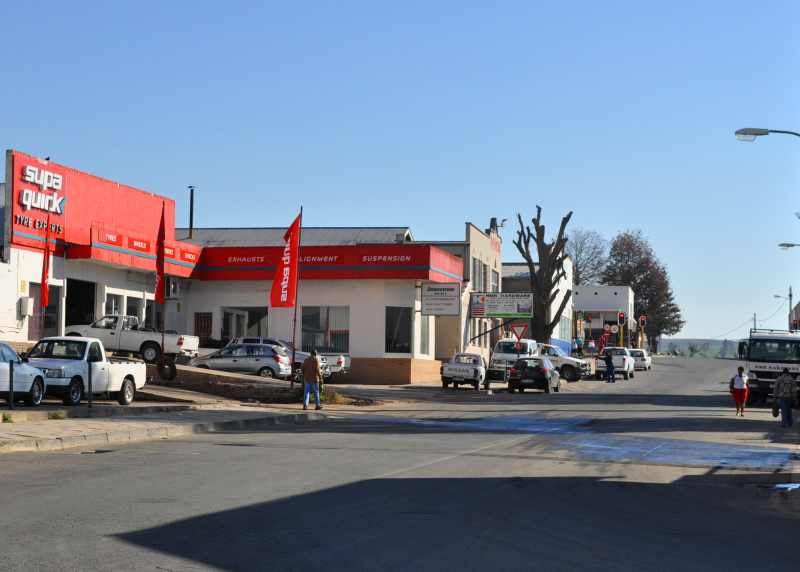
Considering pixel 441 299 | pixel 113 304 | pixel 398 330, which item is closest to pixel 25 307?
pixel 113 304

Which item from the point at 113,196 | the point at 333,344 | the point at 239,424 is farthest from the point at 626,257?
the point at 239,424

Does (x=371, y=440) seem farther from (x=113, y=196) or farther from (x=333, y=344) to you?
(x=333, y=344)

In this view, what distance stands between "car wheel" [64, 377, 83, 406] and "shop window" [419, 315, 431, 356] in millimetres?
26876

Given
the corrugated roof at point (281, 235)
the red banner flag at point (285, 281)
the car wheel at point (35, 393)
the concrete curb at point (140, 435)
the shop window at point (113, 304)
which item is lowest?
the concrete curb at point (140, 435)

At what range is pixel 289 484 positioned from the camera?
1373 centimetres

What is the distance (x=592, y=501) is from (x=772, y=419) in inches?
876

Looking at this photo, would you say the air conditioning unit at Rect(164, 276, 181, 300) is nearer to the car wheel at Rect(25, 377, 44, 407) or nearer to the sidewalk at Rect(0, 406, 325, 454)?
the sidewalk at Rect(0, 406, 325, 454)

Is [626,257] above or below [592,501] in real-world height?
above

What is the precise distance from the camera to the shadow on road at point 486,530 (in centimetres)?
888

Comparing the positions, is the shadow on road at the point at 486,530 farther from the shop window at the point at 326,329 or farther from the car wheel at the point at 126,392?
the shop window at the point at 326,329

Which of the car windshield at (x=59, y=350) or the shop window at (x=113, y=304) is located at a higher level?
the shop window at (x=113, y=304)

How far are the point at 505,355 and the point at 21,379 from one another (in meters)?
31.8

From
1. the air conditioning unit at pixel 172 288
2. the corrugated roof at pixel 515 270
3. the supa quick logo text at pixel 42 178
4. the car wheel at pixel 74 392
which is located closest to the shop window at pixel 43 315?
the supa quick logo text at pixel 42 178

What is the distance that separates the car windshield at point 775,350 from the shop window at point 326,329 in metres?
17.9
